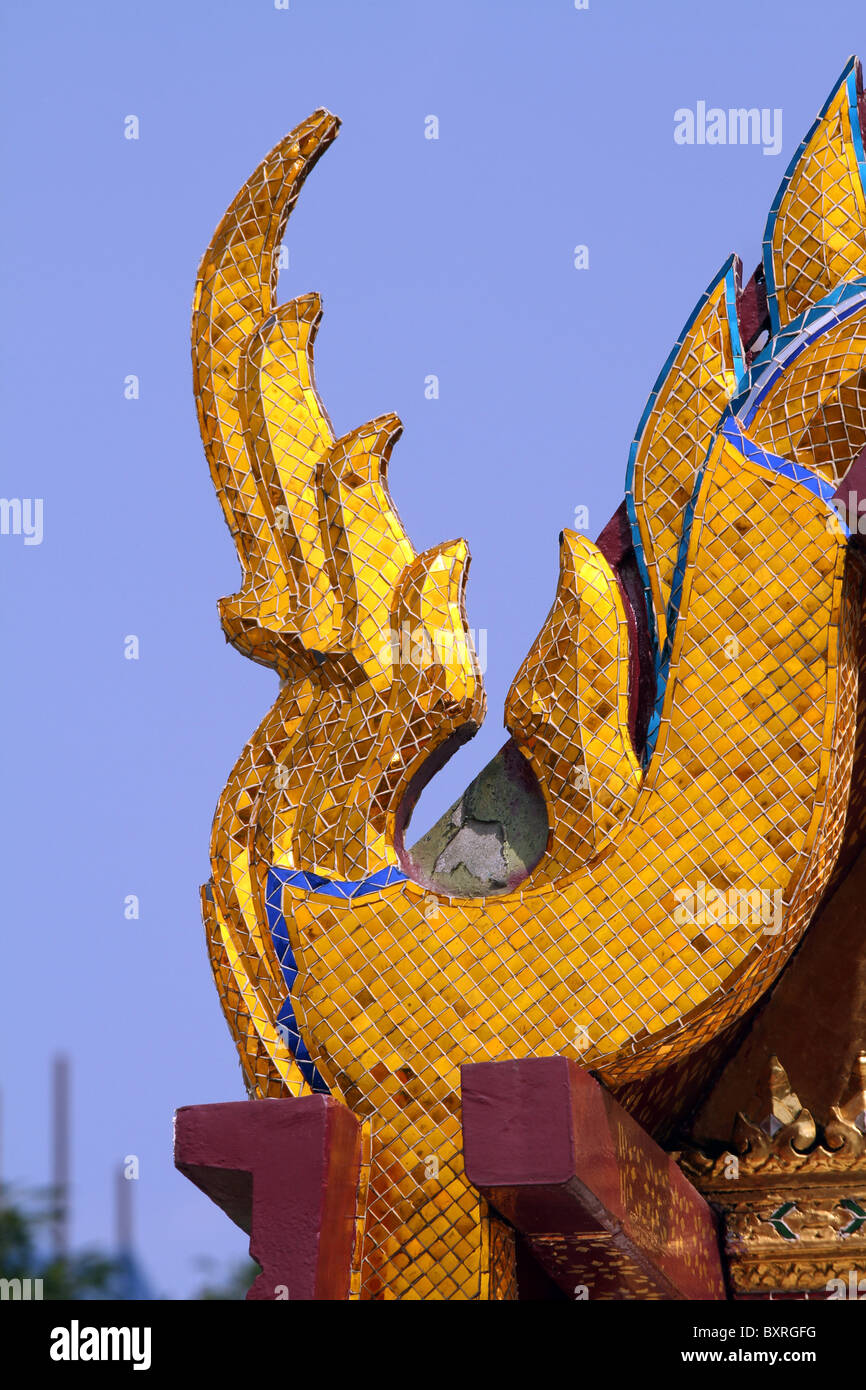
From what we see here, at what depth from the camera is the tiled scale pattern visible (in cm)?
469

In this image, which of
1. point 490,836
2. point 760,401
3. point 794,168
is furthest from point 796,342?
point 490,836

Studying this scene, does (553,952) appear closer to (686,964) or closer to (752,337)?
(686,964)

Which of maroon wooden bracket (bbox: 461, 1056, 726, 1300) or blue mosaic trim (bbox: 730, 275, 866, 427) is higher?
blue mosaic trim (bbox: 730, 275, 866, 427)

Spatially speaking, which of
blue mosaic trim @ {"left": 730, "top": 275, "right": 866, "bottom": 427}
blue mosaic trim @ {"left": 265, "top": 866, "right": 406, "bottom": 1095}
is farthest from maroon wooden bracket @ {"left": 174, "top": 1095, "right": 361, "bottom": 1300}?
blue mosaic trim @ {"left": 730, "top": 275, "right": 866, "bottom": 427}

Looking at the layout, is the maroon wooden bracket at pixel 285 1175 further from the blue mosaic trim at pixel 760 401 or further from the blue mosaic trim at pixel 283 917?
the blue mosaic trim at pixel 760 401

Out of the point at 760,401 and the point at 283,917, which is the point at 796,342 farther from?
the point at 283,917

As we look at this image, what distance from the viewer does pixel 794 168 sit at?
5387mm

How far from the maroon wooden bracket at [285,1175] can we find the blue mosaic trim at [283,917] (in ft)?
1.01

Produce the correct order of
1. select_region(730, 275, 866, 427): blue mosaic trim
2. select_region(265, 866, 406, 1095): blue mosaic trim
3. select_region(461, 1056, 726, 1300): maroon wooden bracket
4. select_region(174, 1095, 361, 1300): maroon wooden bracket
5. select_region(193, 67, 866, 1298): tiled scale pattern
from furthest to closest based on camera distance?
select_region(730, 275, 866, 427): blue mosaic trim
select_region(265, 866, 406, 1095): blue mosaic trim
select_region(193, 67, 866, 1298): tiled scale pattern
select_region(174, 1095, 361, 1300): maroon wooden bracket
select_region(461, 1056, 726, 1300): maroon wooden bracket

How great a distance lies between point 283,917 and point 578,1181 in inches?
43.3

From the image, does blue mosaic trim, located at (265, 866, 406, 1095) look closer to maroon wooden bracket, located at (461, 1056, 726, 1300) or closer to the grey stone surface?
the grey stone surface

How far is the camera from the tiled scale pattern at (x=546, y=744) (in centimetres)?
469

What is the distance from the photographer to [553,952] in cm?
475
